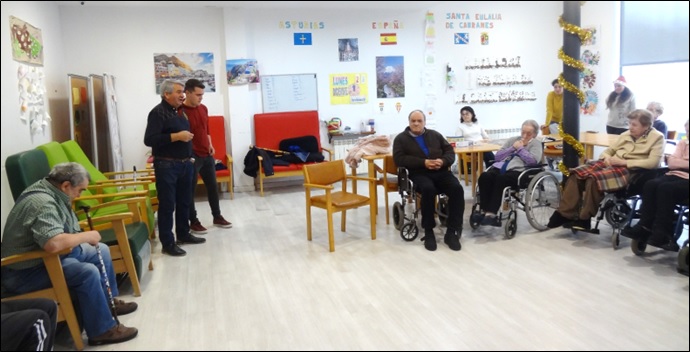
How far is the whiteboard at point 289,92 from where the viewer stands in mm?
6852

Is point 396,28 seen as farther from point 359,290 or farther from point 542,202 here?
point 359,290

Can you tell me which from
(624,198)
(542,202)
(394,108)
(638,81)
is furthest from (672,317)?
(394,108)

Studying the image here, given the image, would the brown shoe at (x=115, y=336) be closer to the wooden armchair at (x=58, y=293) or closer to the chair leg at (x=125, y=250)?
the wooden armchair at (x=58, y=293)

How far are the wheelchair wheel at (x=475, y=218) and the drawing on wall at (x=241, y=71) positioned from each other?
11.1 ft

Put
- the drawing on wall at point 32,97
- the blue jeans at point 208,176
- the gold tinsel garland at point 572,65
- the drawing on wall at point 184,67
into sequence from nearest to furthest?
the gold tinsel garland at point 572,65 < the drawing on wall at point 32,97 < the blue jeans at point 208,176 < the drawing on wall at point 184,67

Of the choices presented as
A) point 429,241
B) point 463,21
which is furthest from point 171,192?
point 463,21

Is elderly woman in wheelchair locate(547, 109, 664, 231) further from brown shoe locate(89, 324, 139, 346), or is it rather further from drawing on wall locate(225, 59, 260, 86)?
drawing on wall locate(225, 59, 260, 86)

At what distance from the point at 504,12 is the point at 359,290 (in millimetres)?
1782

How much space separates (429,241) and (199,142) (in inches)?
78.7

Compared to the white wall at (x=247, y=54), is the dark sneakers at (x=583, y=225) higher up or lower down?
lower down

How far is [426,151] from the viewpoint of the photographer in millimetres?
4297

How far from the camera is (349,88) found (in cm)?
713

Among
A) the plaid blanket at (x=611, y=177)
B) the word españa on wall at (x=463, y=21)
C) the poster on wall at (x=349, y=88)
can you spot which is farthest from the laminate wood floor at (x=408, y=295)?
the poster on wall at (x=349, y=88)

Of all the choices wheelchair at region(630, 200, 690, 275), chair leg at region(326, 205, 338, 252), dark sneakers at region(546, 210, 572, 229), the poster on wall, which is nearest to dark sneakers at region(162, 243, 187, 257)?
chair leg at region(326, 205, 338, 252)
